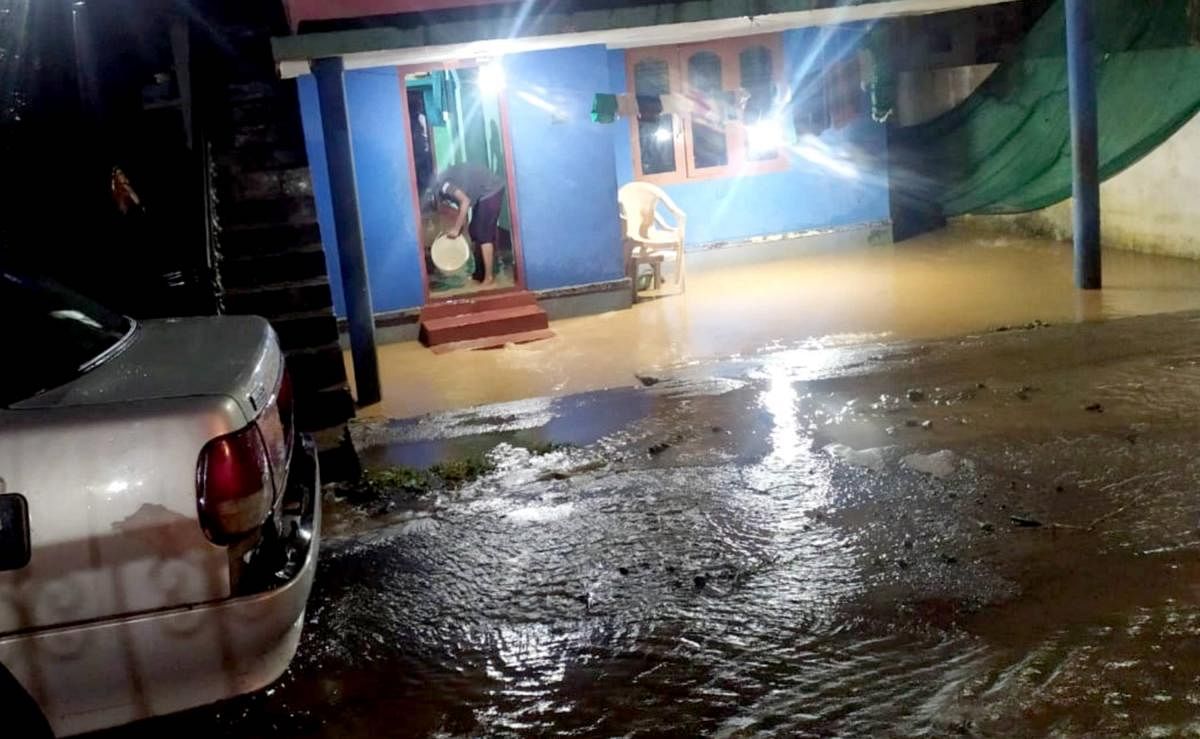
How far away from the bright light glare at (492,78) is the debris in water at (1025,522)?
8.23m

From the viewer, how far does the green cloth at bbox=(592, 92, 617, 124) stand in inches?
456

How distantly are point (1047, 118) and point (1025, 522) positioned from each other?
7.98 metres

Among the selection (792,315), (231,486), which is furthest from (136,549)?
(792,315)

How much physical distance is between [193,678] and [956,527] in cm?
323

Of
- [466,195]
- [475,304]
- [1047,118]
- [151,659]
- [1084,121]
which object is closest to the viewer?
[151,659]

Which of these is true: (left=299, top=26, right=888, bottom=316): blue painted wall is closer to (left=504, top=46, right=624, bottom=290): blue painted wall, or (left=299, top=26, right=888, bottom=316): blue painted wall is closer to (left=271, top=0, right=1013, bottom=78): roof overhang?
(left=504, top=46, right=624, bottom=290): blue painted wall

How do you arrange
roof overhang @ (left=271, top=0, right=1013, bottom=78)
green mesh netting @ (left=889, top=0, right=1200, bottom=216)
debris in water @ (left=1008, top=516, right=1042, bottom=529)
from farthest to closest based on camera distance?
green mesh netting @ (left=889, top=0, right=1200, bottom=216) < roof overhang @ (left=271, top=0, right=1013, bottom=78) < debris in water @ (left=1008, top=516, right=1042, bottom=529)

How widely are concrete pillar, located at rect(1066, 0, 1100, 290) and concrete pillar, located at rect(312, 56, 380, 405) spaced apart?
6.31m

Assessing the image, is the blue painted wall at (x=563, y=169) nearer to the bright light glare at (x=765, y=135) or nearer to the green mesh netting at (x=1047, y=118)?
the bright light glare at (x=765, y=135)

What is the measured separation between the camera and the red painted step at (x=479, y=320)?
11000 mm

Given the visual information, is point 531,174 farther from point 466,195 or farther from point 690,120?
point 690,120

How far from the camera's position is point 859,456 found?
5.76m

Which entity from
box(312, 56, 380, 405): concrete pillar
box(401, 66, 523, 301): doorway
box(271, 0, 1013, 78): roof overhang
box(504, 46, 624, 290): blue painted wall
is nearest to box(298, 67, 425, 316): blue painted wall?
box(401, 66, 523, 301): doorway

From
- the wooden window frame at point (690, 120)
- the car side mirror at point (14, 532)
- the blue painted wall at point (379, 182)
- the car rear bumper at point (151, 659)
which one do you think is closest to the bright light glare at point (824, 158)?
the wooden window frame at point (690, 120)
